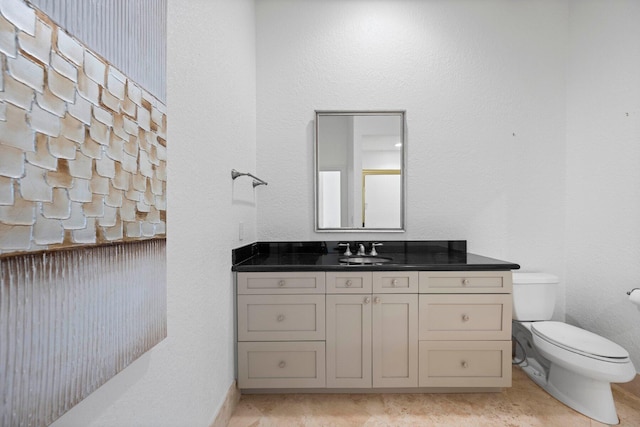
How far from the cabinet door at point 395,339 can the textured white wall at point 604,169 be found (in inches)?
53.7

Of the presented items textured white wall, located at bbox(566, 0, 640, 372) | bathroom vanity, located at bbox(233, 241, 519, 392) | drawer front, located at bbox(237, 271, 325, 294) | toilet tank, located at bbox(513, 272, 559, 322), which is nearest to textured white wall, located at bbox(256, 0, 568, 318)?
textured white wall, located at bbox(566, 0, 640, 372)

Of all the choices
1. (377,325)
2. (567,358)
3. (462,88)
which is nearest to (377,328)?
(377,325)

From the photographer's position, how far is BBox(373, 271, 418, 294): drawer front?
5.98ft

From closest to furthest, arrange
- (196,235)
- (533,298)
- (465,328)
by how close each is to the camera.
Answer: (196,235) < (465,328) < (533,298)

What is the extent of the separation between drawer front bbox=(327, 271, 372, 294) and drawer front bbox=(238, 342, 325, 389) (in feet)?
1.09

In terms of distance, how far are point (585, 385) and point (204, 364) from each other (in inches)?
79.8

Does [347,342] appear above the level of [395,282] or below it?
below

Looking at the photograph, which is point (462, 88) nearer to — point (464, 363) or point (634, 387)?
point (464, 363)

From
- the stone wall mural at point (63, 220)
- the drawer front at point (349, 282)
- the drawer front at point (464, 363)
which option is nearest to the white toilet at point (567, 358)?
the drawer front at point (464, 363)

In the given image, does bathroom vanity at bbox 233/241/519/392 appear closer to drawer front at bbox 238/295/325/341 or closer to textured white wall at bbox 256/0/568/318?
drawer front at bbox 238/295/325/341

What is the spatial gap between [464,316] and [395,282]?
45 cm

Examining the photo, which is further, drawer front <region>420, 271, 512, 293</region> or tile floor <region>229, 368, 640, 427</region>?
drawer front <region>420, 271, 512, 293</region>

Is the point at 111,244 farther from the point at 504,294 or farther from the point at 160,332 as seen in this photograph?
the point at 504,294

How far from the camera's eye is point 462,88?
7.70 ft
